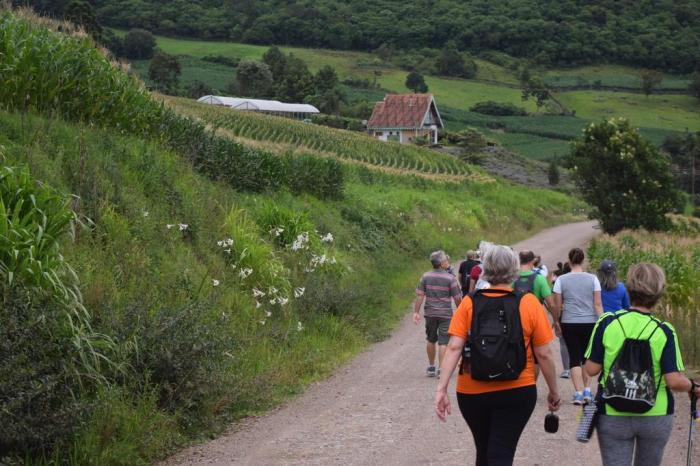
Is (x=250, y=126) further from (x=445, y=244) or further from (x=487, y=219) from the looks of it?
(x=445, y=244)

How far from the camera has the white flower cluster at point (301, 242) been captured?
17234 mm

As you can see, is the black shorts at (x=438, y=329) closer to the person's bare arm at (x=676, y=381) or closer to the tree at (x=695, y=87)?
the person's bare arm at (x=676, y=381)

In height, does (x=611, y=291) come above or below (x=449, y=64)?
above

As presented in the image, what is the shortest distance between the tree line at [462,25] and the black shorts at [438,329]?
142870mm

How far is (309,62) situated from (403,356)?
430ft

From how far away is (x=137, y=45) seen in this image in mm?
124000

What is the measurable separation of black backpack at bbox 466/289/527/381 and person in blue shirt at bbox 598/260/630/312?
5.29m

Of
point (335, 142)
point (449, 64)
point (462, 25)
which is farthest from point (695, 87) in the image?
point (335, 142)

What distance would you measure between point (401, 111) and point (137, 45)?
46.3 meters

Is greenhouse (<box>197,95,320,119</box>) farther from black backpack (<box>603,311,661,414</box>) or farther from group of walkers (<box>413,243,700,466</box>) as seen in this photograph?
black backpack (<box>603,311,661,414</box>)

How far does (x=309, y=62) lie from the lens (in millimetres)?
142625

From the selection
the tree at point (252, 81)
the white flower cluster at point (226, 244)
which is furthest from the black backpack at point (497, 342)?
the tree at point (252, 81)

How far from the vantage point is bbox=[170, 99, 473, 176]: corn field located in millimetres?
52719

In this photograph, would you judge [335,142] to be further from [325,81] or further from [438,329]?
[325,81]
